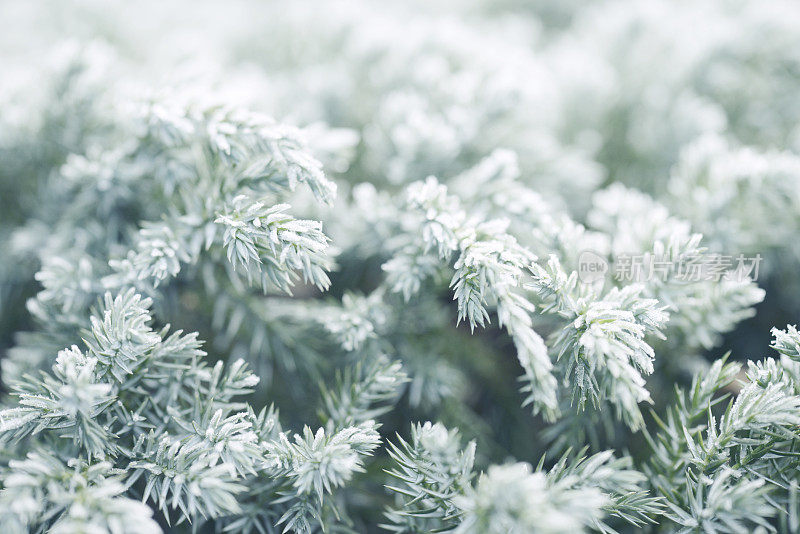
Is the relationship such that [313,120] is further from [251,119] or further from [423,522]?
[423,522]

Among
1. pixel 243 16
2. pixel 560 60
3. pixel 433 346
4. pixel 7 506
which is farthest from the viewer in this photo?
pixel 243 16

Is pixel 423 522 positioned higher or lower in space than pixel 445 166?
lower

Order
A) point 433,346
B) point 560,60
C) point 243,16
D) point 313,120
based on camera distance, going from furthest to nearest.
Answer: point 243,16, point 560,60, point 313,120, point 433,346

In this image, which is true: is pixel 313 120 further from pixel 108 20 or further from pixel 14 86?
pixel 108 20

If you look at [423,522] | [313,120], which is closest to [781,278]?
[423,522]

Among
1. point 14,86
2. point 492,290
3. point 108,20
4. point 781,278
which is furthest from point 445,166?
point 108,20

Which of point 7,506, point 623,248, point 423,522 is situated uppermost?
point 623,248

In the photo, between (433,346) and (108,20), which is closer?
(433,346)
